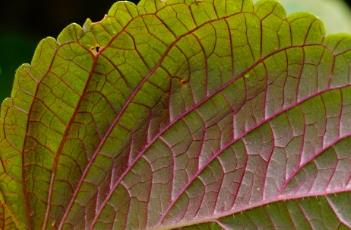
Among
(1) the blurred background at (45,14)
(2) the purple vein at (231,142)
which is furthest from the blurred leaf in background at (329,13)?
(2) the purple vein at (231,142)

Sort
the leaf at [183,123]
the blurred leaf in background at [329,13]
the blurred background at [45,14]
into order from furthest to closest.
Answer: the blurred background at [45,14] → the blurred leaf in background at [329,13] → the leaf at [183,123]

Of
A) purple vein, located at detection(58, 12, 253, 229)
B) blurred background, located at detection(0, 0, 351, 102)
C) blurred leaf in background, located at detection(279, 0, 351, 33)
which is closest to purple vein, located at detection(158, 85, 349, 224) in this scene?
purple vein, located at detection(58, 12, 253, 229)

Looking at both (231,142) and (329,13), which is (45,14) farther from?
(231,142)

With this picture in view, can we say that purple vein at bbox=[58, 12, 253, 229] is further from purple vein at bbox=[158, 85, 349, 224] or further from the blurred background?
the blurred background

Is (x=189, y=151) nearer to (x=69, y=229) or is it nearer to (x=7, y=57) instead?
(x=69, y=229)

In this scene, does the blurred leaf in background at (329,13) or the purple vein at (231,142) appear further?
the blurred leaf in background at (329,13)

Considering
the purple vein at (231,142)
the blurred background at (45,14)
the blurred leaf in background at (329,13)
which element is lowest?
the purple vein at (231,142)

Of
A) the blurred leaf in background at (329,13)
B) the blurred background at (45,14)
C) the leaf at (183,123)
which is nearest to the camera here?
the leaf at (183,123)

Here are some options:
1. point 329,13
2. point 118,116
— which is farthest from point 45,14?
point 118,116

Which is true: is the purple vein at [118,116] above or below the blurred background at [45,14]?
below

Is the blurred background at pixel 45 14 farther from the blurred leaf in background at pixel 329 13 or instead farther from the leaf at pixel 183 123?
the leaf at pixel 183 123
